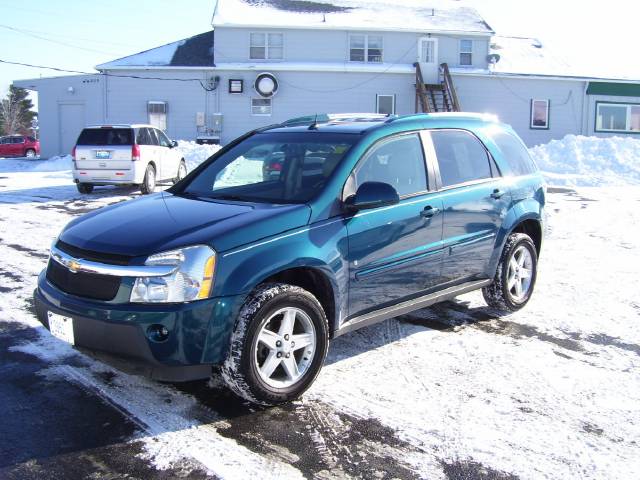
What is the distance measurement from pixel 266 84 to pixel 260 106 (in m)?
1.02

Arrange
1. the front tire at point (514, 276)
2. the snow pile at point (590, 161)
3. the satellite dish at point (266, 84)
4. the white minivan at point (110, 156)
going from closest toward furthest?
the front tire at point (514, 276) → the white minivan at point (110, 156) → the snow pile at point (590, 161) → the satellite dish at point (266, 84)

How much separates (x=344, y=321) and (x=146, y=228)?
144cm

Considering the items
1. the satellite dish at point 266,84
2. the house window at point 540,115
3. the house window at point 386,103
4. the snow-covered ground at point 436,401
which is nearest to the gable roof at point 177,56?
the satellite dish at point 266,84

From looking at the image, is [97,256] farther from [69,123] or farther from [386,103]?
[69,123]

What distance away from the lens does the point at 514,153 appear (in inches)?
245

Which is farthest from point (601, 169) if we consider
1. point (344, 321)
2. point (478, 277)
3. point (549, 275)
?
point (344, 321)

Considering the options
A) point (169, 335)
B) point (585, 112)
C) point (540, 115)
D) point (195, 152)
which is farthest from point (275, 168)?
point (585, 112)

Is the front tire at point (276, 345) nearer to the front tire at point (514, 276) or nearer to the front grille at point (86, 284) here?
the front grille at point (86, 284)

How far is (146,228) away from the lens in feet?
13.2

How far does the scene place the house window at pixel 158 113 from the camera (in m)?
28.6

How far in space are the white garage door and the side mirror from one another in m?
28.2

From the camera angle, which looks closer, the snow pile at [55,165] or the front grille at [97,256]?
the front grille at [97,256]

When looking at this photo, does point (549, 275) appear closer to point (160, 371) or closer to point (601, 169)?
point (160, 371)

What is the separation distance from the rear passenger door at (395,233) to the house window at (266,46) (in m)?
24.7
